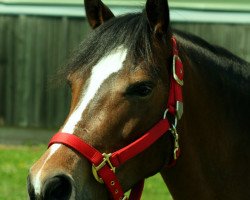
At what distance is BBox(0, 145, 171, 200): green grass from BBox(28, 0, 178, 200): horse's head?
438 centimetres

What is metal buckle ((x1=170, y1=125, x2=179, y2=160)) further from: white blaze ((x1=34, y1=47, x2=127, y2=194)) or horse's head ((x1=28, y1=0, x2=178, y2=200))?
white blaze ((x1=34, y1=47, x2=127, y2=194))

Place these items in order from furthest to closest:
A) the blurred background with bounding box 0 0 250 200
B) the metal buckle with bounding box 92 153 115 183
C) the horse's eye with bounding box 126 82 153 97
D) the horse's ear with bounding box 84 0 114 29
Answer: the blurred background with bounding box 0 0 250 200, the horse's ear with bounding box 84 0 114 29, the horse's eye with bounding box 126 82 153 97, the metal buckle with bounding box 92 153 115 183

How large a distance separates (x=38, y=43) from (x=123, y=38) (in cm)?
879

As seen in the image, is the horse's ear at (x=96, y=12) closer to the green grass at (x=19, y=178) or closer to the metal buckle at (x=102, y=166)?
the metal buckle at (x=102, y=166)

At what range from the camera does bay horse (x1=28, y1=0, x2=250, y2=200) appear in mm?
3625

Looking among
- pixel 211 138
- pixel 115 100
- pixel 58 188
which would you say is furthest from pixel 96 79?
pixel 211 138

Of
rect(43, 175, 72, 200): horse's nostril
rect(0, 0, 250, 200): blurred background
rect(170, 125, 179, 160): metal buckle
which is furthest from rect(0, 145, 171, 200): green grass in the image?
rect(43, 175, 72, 200): horse's nostril

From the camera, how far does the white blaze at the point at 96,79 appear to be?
12.0 ft

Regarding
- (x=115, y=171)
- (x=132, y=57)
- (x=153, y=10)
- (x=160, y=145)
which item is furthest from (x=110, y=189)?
(x=153, y=10)

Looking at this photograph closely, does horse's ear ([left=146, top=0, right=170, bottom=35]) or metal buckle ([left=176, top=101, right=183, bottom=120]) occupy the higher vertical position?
horse's ear ([left=146, top=0, right=170, bottom=35])

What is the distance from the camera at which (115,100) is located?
3.72m

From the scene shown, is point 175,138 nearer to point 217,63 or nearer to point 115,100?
point 115,100

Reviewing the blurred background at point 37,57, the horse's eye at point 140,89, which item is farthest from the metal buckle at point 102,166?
the blurred background at point 37,57

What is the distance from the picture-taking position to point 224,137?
4164 millimetres
